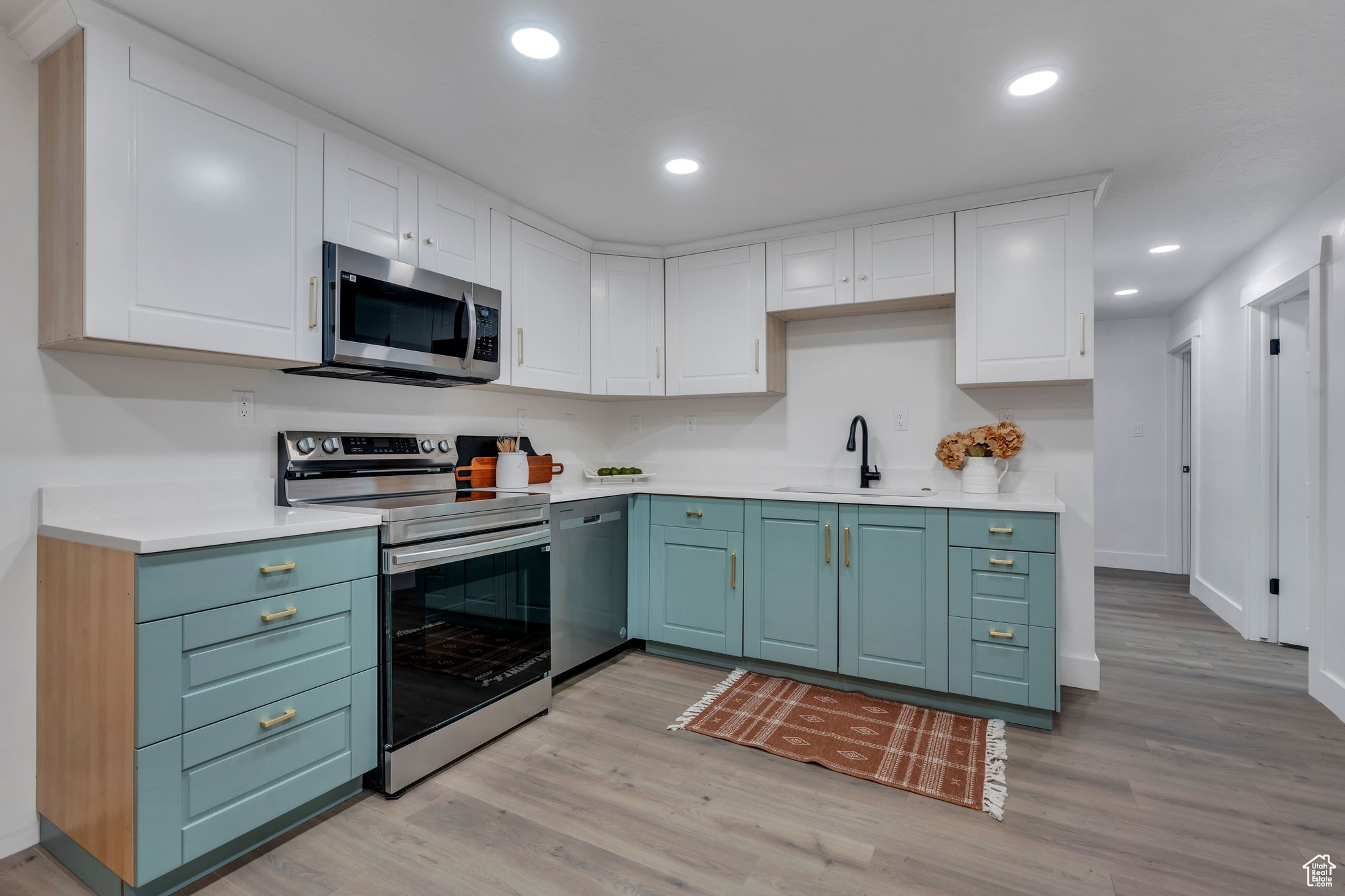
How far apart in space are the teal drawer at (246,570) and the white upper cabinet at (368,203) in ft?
3.63

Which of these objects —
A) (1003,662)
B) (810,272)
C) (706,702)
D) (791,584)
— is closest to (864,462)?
(791,584)

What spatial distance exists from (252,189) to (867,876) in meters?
2.69

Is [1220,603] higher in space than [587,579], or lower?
lower

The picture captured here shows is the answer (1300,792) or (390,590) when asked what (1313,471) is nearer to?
(1300,792)

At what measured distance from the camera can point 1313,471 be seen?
2928 mm

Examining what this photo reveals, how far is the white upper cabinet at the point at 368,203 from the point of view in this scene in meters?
2.25

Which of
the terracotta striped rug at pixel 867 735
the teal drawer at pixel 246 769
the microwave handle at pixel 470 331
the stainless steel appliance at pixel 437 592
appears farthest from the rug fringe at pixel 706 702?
the microwave handle at pixel 470 331

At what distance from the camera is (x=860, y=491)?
10.9 feet

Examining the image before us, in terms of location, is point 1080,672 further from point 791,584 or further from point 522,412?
point 522,412

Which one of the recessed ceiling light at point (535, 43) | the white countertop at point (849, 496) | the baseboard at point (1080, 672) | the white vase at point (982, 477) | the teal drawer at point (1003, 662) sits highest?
the recessed ceiling light at point (535, 43)

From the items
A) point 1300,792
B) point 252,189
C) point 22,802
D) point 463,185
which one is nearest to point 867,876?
point 1300,792

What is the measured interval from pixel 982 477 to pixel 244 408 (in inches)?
121

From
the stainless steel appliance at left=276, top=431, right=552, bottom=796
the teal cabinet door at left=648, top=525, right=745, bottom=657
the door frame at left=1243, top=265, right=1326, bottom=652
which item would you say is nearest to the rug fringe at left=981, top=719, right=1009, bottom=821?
the teal cabinet door at left=648, top=525, right=745, bottom=657

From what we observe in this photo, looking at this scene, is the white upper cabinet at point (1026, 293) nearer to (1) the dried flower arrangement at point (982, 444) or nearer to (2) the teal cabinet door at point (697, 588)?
(1) the dried flower arrangement at point (982, 444)
